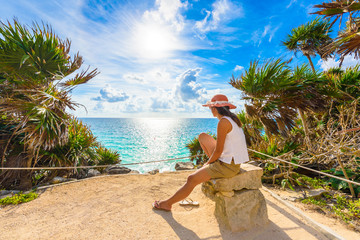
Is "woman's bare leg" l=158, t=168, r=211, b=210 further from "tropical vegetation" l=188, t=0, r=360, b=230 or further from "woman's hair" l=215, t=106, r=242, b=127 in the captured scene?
"tropical vegetation" l=188, t=0, r=360, b=230

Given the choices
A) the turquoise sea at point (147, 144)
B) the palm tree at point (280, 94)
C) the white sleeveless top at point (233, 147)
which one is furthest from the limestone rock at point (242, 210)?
the turquoise sea at point (147, 144)

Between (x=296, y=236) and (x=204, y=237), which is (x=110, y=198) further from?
(x=296, y=236)

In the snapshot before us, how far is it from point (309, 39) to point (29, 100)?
41.4 ft

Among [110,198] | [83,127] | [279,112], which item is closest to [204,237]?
[110,198]

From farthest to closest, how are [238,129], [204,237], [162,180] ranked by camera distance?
[162,180] → [238,129] → [204,237]

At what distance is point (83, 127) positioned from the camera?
5.07m

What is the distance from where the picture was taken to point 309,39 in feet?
31.6

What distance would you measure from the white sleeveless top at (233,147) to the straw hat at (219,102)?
0.26 metres

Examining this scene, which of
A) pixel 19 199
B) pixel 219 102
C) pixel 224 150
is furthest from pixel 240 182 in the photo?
pixel 19 199

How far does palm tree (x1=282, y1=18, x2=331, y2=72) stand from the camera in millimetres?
9023

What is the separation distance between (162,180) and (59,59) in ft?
13.5

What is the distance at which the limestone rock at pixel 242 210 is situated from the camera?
2.35m

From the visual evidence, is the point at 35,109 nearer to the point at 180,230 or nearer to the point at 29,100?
the point at 29,100

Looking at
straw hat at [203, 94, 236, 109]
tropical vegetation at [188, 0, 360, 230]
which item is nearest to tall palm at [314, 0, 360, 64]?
tropical vegetation at [188, 0, 360, 230]
